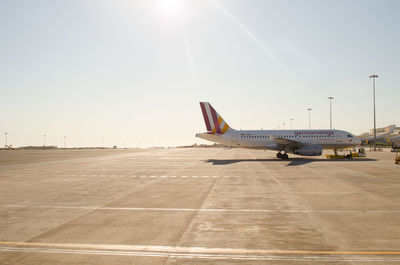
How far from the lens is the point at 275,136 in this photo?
130ft

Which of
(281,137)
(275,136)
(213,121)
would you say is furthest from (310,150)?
(213,121)

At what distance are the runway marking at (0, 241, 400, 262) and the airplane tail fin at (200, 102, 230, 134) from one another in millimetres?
34514

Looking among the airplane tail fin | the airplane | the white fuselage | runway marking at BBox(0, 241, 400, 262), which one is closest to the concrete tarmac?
runway marking at BBox(0, 241, 400, 262)

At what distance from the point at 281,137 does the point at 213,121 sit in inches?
393

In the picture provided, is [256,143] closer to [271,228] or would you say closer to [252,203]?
[252,203]

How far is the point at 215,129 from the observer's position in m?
40.8

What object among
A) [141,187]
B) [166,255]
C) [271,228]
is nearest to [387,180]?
[271,228]

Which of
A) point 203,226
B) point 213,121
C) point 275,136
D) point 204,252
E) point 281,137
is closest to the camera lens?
point 204,252

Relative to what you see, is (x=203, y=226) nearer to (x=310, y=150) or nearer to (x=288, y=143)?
(x=288, y=143)

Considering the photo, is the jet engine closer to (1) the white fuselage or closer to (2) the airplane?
(2) the airplane

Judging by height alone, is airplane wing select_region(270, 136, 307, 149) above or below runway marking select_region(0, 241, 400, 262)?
above

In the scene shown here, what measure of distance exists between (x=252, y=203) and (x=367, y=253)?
5.29 metres

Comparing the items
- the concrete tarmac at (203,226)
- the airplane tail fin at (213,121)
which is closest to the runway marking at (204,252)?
the concrete tarmac at (203,226)

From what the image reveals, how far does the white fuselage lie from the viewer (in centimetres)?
3850
